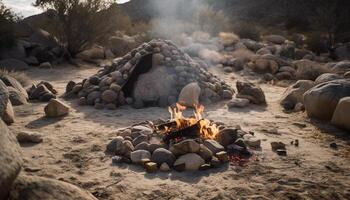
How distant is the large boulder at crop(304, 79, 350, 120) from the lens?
649 centimetres

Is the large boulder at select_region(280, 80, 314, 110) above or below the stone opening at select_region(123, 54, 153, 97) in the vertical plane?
below

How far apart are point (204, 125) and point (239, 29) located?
51.4ft

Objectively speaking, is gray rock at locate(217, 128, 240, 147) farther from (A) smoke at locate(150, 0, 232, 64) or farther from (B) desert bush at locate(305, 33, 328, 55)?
(B) desert bush at locate(305, 33, 328, 55)

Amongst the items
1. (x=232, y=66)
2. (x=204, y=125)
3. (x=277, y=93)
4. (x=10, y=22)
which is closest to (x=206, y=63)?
(x=232, y=66)

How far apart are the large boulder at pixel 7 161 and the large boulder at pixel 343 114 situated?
15.8ft

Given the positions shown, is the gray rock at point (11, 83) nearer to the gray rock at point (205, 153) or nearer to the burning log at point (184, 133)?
the burning log at point (184, 133)

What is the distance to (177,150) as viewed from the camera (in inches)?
184

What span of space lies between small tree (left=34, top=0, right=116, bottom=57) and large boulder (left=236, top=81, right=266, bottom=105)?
7448mm

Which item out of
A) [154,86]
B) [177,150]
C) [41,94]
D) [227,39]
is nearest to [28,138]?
[177,150]

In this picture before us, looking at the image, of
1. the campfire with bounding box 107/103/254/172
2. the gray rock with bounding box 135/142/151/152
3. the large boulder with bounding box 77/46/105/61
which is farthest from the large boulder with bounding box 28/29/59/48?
the gray rock with bounding box 135/142/151/152

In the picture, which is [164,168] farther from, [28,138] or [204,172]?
[28,138]

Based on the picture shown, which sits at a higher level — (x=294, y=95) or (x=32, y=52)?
(x=32, y=52)

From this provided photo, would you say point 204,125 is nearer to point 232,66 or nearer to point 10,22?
point 232,66

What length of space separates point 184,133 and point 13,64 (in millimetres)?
8585
